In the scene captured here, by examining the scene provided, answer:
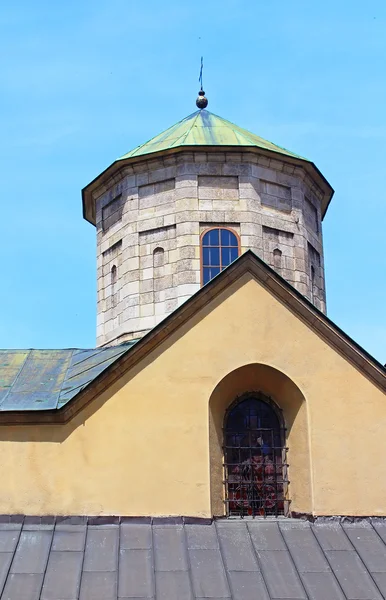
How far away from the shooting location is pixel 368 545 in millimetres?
11742

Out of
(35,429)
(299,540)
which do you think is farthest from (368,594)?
(35,429)

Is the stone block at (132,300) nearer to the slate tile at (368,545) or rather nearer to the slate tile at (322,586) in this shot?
the slate tile at (368,545)

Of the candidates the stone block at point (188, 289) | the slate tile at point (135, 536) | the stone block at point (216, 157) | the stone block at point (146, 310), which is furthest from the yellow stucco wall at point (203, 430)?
the stone block at point (216, 157)

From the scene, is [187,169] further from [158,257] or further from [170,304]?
[170,304]

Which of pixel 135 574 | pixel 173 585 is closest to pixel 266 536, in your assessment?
pixel 173 585

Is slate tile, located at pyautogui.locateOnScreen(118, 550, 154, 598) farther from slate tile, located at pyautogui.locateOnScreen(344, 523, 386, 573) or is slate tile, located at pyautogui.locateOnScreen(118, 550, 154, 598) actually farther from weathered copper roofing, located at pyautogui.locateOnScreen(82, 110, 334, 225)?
weathered copper roofing, located at pyautogui.locateOnScreen(82, 110, 334, 225)

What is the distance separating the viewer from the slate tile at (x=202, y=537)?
37.9 ft

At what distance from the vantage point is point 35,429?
12297 mm

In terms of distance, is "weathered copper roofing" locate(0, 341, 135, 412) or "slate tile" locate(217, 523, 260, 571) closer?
"slate tile" locate(217, 523, 260, 571)

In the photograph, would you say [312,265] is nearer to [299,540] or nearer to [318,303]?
[318,303]

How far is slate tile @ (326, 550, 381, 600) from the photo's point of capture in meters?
10.8

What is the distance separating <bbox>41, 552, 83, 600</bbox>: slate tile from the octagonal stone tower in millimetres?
5973

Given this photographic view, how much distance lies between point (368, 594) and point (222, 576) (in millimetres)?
1858

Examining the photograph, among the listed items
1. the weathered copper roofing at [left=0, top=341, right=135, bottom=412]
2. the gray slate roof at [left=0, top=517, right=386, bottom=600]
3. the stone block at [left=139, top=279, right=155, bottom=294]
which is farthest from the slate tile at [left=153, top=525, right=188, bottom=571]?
the stone block at [left=139, top=279, right=155, bottom=294]
